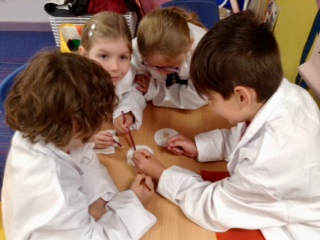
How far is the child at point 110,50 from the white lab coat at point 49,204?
278 mm

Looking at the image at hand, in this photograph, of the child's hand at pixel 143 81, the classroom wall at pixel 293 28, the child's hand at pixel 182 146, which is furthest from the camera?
the classroom wall at pixel 293 28

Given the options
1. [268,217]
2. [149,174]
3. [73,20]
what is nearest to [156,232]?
[149,174]

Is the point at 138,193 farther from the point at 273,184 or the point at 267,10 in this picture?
the point at 267,10

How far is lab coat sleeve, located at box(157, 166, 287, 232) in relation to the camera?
75 cm

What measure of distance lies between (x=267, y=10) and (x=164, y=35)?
2.05ft

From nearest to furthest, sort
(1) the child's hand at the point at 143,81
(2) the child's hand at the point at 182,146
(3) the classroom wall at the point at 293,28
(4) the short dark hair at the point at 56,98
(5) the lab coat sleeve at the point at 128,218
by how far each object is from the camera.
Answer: (4) the short dark hair at the point at 56,98 → (5) the lab coat sleeve at the point at 128,218 → (2) the child's hand at the point at 182,146 → (1) the child's hand at the point at 143,81 → (3) the classroom wall at the point at 293,28

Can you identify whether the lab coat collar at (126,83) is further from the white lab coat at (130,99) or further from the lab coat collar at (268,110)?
the lab coat collar at (268,110)

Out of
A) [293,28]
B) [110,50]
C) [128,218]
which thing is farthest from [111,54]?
[293,28]

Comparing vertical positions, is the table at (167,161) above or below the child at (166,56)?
below

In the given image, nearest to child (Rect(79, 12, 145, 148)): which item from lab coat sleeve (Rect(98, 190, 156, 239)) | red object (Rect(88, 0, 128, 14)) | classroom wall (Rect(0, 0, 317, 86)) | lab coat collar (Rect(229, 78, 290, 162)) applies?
lab coat sleeve (Rect(98, 190, 156, 239))

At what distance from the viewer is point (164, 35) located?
0.99 m

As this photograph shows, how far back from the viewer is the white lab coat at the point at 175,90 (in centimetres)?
117

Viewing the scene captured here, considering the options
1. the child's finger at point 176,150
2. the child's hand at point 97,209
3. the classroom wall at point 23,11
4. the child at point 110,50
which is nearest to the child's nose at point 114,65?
the child at point 110,50

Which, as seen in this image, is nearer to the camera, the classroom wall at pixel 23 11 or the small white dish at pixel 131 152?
the small white dish at pixel 131 152
